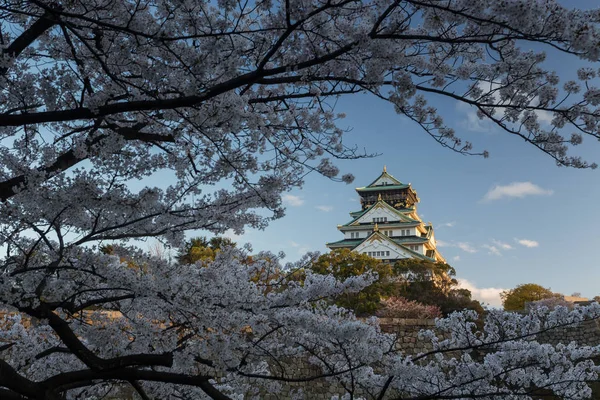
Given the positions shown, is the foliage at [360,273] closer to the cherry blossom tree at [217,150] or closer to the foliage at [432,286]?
the foliage at [432,286]

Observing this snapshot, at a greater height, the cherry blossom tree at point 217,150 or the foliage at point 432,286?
the foliage at point 432,286

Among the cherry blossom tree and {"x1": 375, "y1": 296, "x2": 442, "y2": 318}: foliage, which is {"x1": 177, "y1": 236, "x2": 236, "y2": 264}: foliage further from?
the cherry blossom tree

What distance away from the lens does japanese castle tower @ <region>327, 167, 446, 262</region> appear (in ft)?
124

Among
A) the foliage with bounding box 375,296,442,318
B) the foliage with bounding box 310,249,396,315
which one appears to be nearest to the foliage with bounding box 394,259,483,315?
the foliage with bounding box 310,249,396,315

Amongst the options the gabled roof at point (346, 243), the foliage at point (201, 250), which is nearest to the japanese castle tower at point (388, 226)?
the gabled roof at point (346, 243)

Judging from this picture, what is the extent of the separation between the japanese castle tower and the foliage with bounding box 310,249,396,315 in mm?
12389

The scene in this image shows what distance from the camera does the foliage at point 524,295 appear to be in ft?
86.2

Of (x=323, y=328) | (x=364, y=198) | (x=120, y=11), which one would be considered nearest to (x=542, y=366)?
(x=323, y=328)

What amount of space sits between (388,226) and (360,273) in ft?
67.5

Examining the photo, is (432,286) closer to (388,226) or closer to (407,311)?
(407,311)

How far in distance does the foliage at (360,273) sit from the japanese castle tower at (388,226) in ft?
40.6

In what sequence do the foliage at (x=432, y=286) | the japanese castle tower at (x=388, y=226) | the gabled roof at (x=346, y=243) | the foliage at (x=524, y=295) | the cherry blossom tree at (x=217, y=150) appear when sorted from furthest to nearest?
the gabled roof at (x=346, y=243) → the japanese castle tower at (x=388, y=226) → the foliage at (x=524, y=295) → the foliage at (x=432, y=286) → the cherry blossom tree at (x=217, y=150)

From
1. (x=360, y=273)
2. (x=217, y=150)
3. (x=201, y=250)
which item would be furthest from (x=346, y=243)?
(x=217, y=150)

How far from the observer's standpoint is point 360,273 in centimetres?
2214
